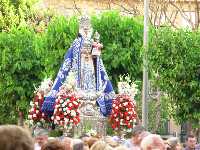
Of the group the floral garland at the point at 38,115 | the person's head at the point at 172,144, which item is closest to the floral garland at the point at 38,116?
the floral garland at the point at 38,115

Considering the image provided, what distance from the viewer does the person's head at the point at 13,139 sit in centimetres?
379

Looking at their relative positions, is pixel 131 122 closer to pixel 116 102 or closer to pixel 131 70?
pixel 116 102

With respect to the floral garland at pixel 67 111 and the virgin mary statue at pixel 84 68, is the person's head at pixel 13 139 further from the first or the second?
the virgin mary statue at pixel 84 68

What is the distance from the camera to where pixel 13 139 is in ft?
12.4

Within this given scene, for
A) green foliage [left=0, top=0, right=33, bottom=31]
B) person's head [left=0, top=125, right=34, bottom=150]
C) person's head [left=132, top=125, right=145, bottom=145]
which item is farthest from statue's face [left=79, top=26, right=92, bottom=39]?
person's head [left=0, top=125, right=34, bottom=150]

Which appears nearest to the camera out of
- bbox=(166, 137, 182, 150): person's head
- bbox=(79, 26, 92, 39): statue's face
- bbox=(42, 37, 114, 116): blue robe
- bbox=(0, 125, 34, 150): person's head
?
bbox=(0, 125, 34, 150): person's head

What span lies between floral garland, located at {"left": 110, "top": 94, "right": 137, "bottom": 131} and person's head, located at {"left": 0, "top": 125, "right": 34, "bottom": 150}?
588 inches

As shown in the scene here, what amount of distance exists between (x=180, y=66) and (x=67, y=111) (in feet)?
18.0

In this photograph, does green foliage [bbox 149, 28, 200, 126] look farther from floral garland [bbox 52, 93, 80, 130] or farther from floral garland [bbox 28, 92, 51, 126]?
floral garland [bbox 52, 93, 80, 130]

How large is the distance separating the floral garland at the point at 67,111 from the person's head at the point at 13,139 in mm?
13827

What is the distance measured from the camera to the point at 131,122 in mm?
19031

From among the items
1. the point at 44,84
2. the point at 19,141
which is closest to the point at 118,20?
the point at 44,84

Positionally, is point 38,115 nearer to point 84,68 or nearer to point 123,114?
point 84,68

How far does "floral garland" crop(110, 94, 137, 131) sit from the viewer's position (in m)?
18.9
